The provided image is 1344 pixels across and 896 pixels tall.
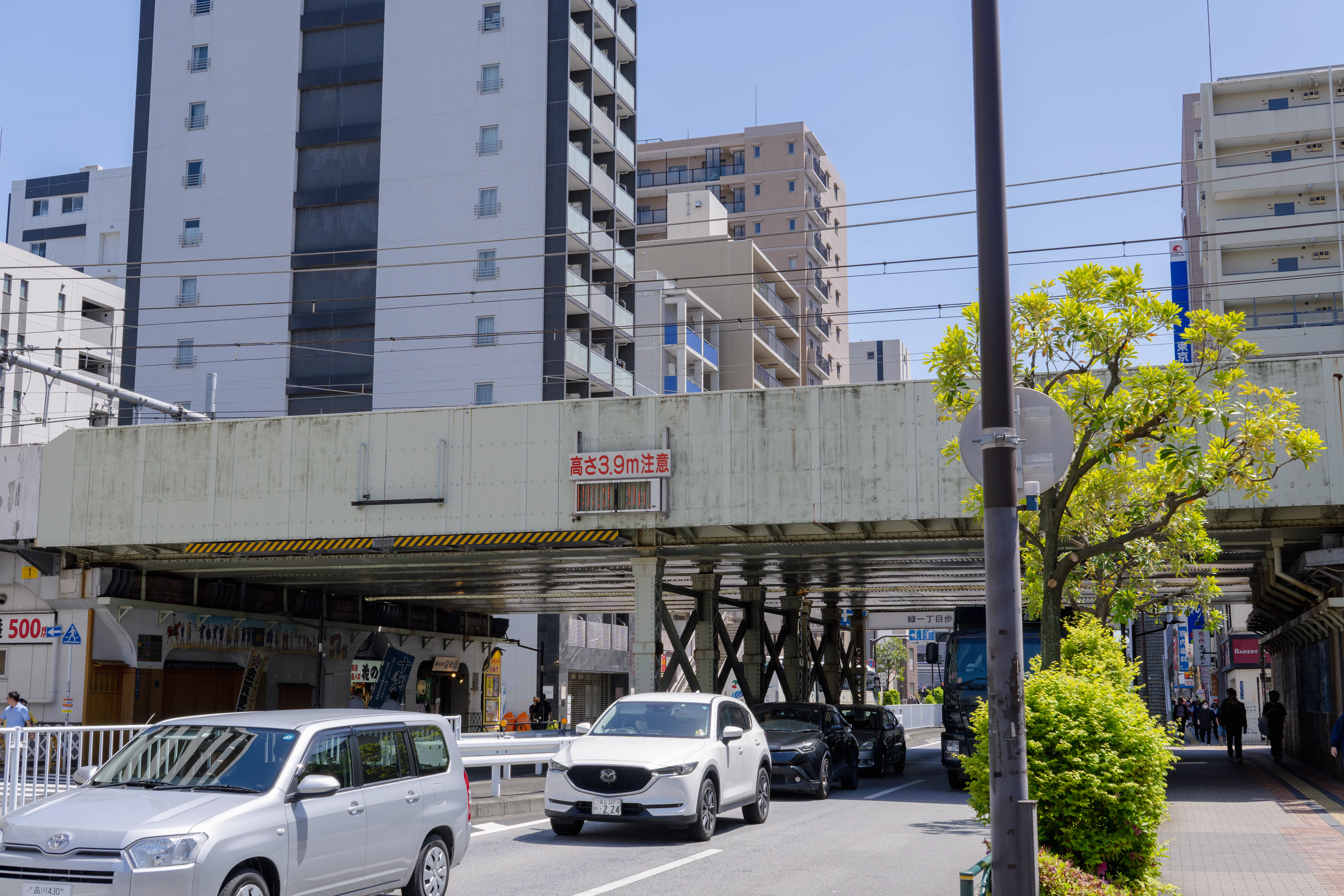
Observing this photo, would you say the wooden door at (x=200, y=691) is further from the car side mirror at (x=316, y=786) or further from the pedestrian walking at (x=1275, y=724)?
the pedestrian walking at (x=1275, y=724)

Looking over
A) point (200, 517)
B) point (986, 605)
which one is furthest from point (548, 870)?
point (200, 517)

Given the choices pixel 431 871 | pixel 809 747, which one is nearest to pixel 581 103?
pixel 809 747

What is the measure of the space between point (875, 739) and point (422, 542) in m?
11.4

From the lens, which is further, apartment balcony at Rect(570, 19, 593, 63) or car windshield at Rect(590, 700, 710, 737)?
apartment balcony at Rect(570, 19, 593, 63)

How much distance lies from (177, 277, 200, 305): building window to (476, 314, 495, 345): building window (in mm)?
14964

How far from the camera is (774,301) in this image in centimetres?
8525

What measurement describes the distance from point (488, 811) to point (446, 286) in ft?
143

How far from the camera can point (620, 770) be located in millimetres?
15109

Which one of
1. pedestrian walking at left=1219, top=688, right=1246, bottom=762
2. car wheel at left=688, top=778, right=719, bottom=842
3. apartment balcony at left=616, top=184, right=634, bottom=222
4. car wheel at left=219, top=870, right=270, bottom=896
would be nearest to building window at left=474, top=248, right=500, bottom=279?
apartment balcony at left=616, top=184, right=634, bottom=222

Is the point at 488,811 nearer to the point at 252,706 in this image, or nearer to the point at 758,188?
the point at 252,706

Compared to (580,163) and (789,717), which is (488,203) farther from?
(789,717)

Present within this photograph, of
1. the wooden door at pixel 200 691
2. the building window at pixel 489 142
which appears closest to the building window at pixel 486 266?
the building window at pixel 489 142

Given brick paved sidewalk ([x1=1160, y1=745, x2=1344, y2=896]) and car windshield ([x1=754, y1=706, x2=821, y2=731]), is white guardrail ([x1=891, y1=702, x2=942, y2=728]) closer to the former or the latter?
brick paved sidewalk ([x1=1160, y1=745, x2=1344, y2=896])

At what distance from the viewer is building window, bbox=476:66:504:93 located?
60.3 meters
